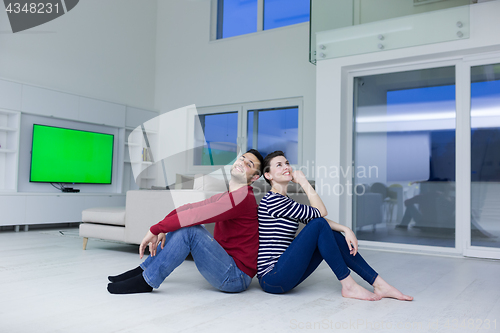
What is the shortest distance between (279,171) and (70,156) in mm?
5095

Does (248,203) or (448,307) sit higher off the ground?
(248,203)

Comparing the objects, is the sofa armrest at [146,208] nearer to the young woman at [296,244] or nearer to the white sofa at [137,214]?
the white sofa at [137,214]

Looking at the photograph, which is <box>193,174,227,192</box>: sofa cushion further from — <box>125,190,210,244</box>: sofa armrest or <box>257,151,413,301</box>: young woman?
<box>257,151,413,301</box>: young woman

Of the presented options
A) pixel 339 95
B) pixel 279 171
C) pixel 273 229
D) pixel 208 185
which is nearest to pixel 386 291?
pixel 273 229

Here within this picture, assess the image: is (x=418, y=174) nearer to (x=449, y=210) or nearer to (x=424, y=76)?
(x=449, y=210)

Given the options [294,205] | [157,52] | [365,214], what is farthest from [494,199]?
[157,52]

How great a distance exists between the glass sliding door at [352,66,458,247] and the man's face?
2.56 m

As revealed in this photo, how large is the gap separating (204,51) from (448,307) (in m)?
6.26

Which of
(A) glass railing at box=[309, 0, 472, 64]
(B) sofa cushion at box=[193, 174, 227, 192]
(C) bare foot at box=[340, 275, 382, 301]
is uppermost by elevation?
(A) glass railing at box=[309, 0, 472, 64]

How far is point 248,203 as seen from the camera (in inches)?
82.4

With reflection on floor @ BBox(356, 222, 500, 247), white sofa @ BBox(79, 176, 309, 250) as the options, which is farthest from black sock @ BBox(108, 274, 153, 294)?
reflection on floor @ BBox(356, 222, 500, 247)

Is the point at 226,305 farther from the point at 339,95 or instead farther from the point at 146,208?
the point at 339,95

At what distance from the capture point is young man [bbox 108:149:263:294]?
1975mm

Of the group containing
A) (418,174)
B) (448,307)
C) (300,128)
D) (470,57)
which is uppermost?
(470,57)
